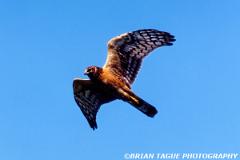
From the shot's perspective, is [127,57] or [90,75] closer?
[90,75]

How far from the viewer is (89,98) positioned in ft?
51.1

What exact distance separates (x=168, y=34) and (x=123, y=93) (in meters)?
1.93

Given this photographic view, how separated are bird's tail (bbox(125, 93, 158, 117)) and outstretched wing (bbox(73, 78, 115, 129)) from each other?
43.5 inches

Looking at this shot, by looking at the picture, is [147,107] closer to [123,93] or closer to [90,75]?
[123,93]

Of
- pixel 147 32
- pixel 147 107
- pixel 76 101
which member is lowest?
pixel 147 107

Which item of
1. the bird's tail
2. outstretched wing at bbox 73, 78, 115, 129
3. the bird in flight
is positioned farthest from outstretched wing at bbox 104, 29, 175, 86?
the bird's tail

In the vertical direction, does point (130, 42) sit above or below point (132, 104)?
above

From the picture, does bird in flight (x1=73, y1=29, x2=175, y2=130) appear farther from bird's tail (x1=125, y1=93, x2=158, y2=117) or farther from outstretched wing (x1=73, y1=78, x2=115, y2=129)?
bird's tail (x1=125, y1=93, x2=158, y2=117)

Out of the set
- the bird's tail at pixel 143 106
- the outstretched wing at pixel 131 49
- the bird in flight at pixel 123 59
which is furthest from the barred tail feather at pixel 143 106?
the outstretched wing at pixel 131 49

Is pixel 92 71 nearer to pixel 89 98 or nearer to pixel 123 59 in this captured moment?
pixel 123 59

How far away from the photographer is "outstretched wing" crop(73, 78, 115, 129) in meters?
15.2

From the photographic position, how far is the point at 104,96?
49.9 feet

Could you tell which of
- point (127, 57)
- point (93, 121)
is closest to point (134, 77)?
point (127, 57)

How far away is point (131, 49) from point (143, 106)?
5.85 feet
